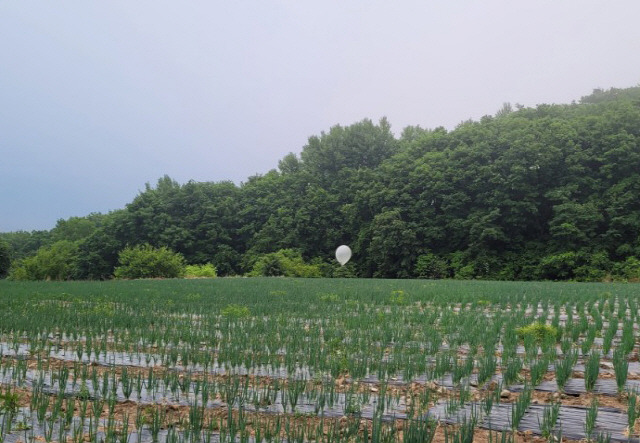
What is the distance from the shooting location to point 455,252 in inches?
1385

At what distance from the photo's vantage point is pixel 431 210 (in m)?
36.9

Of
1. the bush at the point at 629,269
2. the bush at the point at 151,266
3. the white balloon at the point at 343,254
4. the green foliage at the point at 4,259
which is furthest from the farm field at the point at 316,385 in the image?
the green foliage at the point at 4,259

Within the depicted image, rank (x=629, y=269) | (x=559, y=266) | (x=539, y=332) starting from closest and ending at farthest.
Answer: (x=539, y=332) < (x=629, y=269) < (x=559, y=266)

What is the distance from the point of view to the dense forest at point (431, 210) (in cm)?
3112

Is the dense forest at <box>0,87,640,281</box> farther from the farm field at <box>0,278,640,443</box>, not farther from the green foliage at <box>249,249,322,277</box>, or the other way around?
the farm field at <box>0,278,640,443</box>

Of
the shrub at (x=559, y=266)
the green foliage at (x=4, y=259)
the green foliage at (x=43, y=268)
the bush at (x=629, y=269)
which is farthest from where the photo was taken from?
the green foliage at (x=4, y=259)

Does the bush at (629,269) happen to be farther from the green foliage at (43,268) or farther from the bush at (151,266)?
the green foliage at (43,268)

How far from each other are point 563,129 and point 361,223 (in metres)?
16.1

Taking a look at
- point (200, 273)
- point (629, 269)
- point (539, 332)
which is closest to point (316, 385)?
point (539, 332)

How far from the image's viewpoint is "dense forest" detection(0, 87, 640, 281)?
31.1 meters

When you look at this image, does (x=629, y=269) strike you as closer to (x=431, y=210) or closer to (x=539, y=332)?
(x=431, y=210)

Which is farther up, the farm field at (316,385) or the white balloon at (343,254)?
the white balloon at (343,254)

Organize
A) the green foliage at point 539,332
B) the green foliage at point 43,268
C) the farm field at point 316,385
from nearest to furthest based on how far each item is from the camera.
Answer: the farm field at point 316,385 < the green foliage at point 539,332 < the green foliage at point 43,268

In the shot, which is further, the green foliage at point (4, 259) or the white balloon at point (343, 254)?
A: the green foliage at point (4, 259)
